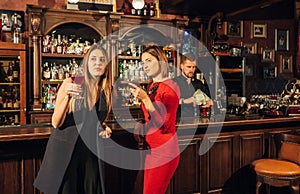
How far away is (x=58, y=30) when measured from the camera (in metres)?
5.44

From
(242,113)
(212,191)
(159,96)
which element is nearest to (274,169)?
(212,191)

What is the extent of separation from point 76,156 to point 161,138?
2.11 ft

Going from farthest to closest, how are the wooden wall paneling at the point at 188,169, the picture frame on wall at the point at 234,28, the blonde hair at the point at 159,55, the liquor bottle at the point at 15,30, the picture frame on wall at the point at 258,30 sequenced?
1. the picture frame on wall at the point at 258,30
2. the picture frame on wall at the point at 234,28
3. the liquor bottle at the point at 15,30
4. the wooden wall paneling at the point at 188,169
5. the blonde hair at the point at 159,55

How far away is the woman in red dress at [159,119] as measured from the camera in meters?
2.52

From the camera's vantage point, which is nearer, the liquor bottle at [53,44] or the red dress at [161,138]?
the red dress at [161,138]

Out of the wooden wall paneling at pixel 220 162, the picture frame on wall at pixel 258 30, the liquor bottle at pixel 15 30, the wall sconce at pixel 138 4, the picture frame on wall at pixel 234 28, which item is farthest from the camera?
the picture frame on wall at pixel 258 30

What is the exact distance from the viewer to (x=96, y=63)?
2.36m

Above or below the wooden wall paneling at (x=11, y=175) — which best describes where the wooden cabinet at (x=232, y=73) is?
above

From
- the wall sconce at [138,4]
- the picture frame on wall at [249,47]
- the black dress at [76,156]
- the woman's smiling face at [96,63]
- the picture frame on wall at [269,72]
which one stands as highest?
the wall sconce at [138,4]

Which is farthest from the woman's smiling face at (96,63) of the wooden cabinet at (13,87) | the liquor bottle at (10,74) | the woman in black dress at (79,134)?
the liquor bottle at (10,74)

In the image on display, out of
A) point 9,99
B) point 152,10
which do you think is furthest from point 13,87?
point 152,10

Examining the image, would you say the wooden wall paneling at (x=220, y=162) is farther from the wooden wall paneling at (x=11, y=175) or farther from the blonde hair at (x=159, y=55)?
the wooden wall paneling at (x=11, y=175)

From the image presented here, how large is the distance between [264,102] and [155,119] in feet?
8.20

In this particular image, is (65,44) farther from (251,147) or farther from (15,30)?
(251,147)
